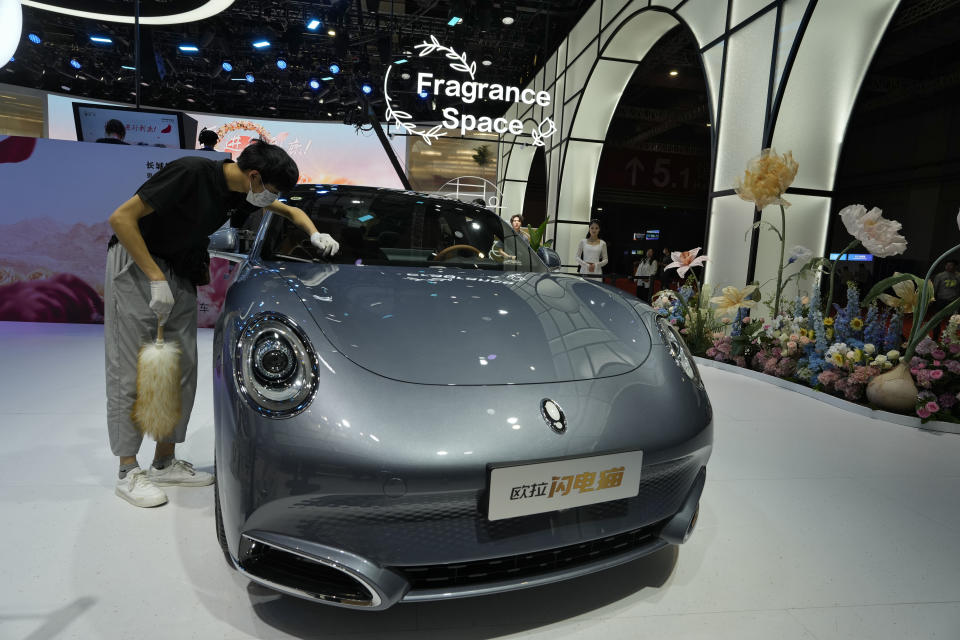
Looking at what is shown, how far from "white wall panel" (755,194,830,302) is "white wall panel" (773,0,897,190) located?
6.0 inches

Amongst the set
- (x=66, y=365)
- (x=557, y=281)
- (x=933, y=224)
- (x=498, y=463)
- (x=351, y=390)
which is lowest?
(x=66, y=365)

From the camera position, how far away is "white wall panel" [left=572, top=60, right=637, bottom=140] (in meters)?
8.27

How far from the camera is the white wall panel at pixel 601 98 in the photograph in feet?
27.1

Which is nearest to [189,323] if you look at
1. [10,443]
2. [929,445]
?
[10,443]

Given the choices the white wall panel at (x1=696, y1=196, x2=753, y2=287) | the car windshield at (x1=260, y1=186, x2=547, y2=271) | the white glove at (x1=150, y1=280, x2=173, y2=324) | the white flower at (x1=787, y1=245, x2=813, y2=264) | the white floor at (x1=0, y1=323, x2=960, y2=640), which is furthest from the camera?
the white wall panel at (x1=696, y1=196, x2=753, y2=287)

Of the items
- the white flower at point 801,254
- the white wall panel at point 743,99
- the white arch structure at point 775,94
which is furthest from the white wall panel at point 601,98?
the white flower at point 801,254

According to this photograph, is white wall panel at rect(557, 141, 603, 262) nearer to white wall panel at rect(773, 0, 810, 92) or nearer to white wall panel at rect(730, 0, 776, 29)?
white wall panel at rect(730, 0, 776, 29)

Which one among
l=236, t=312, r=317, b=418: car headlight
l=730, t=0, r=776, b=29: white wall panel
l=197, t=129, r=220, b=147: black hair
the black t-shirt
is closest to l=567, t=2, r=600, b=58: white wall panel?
l=730, t=0, r=776, b=29: white wall panel

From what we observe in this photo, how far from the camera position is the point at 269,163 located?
1.75 meters

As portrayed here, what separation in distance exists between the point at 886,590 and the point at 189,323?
2.26 m

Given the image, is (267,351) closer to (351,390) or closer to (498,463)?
(351,390)

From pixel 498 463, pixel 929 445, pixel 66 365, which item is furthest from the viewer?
pixel 66 365

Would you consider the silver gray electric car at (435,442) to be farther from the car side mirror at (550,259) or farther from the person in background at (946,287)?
the person in background at (946,287)

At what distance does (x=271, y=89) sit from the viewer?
1612 centimetres
